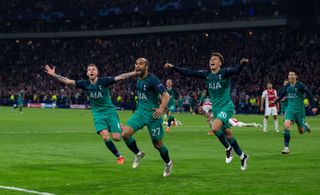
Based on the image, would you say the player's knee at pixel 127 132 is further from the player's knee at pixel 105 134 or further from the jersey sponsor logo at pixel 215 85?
the jersey sponsor logo at pixel 215 85

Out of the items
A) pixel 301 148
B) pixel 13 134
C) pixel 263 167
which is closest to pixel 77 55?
pixel 13 134

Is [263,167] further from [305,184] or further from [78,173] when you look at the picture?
[78,173]

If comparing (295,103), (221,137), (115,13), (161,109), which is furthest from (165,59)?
(161,109)

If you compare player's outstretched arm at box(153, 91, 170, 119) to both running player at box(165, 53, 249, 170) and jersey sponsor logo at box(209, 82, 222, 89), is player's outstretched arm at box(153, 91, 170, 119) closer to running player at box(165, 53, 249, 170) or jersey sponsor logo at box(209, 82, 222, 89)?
running player at box(165, 53, 249, 170)

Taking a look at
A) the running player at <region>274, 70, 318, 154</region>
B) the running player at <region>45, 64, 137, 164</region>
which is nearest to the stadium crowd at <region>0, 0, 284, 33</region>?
the running player at <region>274, 70, 318, 154</region>

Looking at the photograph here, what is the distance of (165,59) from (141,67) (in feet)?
209

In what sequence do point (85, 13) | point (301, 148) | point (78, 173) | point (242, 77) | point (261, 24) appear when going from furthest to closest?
1. point (85, 13)
2. point (261, 24)
3. point (242, 77)
4. point (301, 148)
5. point (78, 173)

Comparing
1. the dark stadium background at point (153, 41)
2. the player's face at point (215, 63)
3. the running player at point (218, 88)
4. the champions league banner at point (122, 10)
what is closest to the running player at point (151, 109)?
the running player at point (218, 88)

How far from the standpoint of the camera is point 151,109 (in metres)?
14.6

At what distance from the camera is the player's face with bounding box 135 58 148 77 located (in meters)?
14.6

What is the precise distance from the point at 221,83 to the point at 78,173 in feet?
13.1

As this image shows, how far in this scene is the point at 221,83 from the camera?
51.4ft

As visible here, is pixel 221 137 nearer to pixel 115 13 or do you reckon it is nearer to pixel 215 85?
pixel 215 85

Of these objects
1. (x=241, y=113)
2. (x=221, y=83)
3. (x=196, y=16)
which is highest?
(x=196, y=16)
